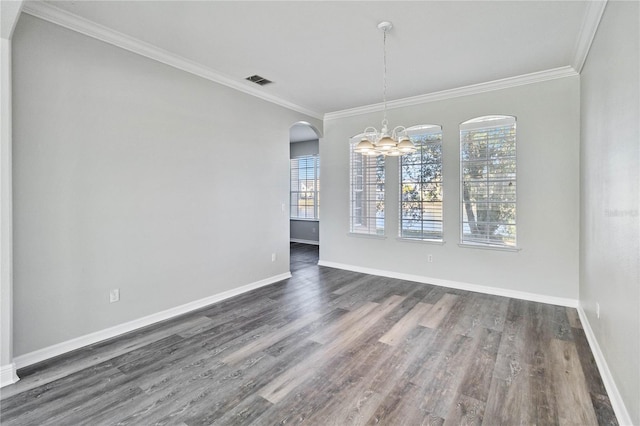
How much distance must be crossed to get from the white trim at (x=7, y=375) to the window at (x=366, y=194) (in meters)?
4.73

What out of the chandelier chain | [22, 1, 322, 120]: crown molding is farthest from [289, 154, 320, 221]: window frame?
[22, 1, 322, 120]: crown molding

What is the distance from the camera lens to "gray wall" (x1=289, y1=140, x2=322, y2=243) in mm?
9125

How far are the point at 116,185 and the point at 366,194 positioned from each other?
13.0 feet

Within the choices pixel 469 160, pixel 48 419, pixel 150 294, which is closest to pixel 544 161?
pixel 469 160

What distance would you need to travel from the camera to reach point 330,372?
2.51m

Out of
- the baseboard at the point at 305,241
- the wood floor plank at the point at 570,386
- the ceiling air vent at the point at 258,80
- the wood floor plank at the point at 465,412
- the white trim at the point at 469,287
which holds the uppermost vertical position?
the ceiling air vent at the point at 258,80

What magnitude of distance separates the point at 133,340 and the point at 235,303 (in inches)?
50.2

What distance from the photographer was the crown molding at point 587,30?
255cm

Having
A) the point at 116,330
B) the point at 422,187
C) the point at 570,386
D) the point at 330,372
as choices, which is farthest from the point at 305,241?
the point at 570,386

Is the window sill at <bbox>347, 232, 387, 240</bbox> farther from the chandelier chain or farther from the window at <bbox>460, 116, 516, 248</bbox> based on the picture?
the chandelier chain

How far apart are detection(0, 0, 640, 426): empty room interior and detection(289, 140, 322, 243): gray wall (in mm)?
3864

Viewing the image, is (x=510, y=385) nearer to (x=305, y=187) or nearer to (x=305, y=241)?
(x=305, y=241)

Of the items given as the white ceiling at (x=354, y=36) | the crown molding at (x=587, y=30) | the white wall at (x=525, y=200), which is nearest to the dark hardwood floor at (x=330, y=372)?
the white wall at (x=525, y=200)

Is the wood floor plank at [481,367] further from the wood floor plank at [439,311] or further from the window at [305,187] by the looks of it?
the window at [305,187]
